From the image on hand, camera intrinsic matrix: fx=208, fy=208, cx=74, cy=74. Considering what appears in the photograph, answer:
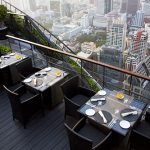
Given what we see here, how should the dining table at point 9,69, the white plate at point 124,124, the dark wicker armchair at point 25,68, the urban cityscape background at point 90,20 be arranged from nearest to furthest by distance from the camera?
1. the white plate at point 124,124
2. the dark wicker armchair at point 25,68
3. the dining table at point 9,69
4. the urban cityscape background at point 90,20

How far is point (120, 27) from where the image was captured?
66.2 ft

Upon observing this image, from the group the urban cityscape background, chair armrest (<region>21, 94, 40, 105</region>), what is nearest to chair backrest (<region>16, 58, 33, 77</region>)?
chair armrest (<region>21, 94, 40, 105</region>)

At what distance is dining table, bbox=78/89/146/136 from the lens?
117 inches

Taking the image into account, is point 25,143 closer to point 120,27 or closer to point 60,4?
point 120,27

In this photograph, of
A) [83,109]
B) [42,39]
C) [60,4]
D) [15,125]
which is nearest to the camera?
[83,109]

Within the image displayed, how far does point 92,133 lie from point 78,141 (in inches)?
22.2

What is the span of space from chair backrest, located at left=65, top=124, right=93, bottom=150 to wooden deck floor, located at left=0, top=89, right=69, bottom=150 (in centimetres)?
73

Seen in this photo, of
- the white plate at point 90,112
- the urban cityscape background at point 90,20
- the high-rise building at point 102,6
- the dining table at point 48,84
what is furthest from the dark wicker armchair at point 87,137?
the high-rise building at point 102,6

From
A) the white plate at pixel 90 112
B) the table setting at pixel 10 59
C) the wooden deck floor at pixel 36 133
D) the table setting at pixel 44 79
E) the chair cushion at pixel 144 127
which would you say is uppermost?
the table setting at pixel 10 59

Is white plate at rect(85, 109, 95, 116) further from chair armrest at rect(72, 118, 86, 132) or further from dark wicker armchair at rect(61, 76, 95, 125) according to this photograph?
dark wicker armchair at rect(61, 76, 95, 125)

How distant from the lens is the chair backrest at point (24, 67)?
185 inches

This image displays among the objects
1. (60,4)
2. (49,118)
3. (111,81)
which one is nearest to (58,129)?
(49,118)

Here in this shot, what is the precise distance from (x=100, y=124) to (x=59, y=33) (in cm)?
2208

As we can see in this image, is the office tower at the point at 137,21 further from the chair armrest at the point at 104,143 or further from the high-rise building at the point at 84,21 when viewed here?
the chair armrest at the point at 104,143
